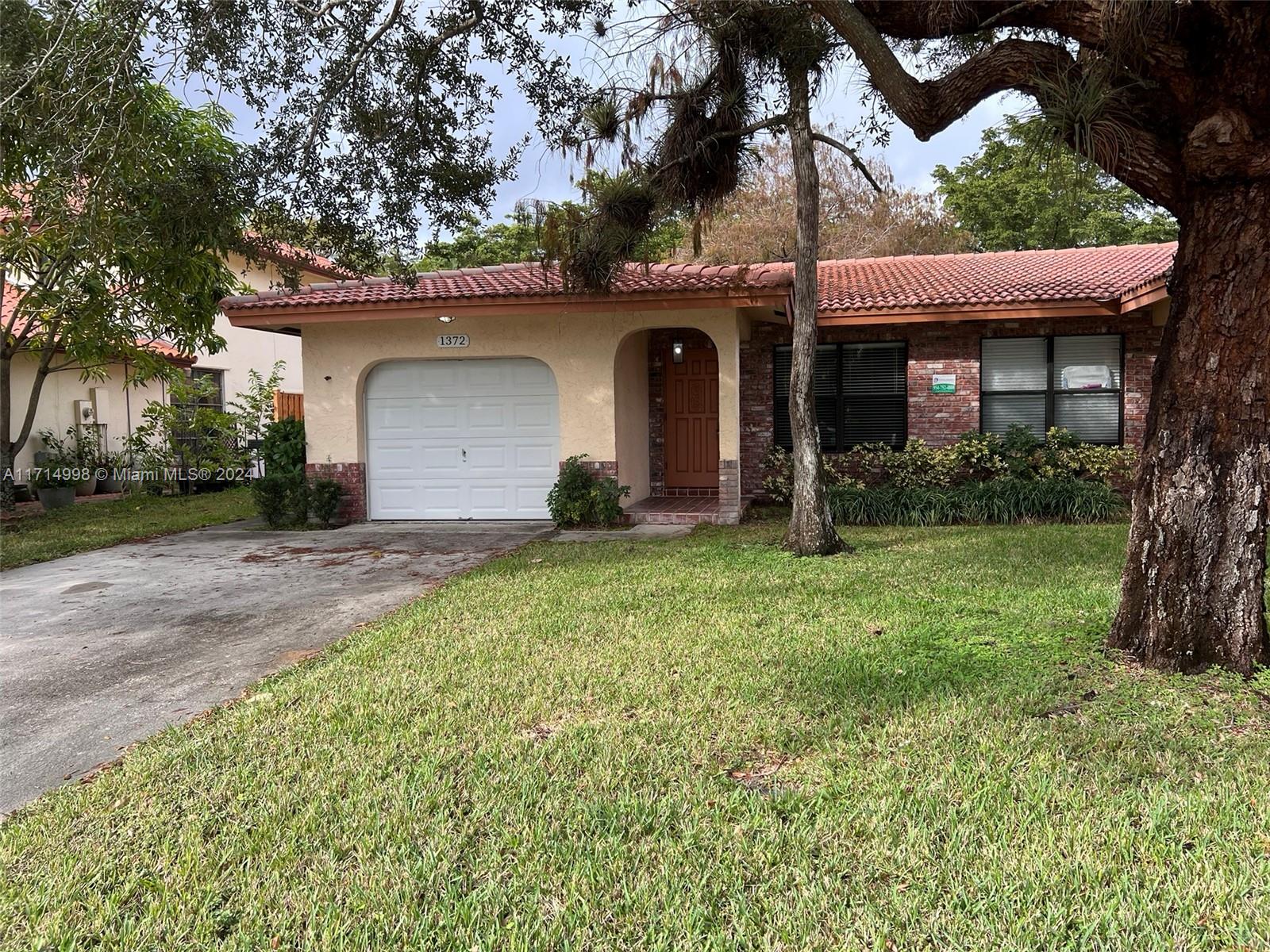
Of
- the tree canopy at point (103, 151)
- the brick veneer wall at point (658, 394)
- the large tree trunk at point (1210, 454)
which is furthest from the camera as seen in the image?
the brick veneer wall at point (658, 394)

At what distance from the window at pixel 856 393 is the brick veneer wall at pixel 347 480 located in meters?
6.32

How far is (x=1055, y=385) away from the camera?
12.2 m

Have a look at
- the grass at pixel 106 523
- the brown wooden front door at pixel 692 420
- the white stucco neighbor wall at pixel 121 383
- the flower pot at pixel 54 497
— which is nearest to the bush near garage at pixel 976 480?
the brown wooden front door at pixel 692 420

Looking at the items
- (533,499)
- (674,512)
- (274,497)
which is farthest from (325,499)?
(674,512)

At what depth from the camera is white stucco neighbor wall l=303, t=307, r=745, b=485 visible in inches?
434

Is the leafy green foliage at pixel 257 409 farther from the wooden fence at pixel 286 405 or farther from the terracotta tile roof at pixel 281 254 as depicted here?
the terracotta tile roof at pixel 281 254

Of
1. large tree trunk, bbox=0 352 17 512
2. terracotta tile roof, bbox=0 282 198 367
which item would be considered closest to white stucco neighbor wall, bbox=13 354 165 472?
terracotta tile roof, bbox=0 282 198 367

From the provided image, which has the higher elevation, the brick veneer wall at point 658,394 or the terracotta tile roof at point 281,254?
the terracotta tile roof at point 281,254

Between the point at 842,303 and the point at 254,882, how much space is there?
1057 cm

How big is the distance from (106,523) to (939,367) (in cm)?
1267

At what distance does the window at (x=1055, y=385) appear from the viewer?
1209 centimetres

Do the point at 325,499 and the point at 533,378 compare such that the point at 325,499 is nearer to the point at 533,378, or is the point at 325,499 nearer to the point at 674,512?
the point at 533,378

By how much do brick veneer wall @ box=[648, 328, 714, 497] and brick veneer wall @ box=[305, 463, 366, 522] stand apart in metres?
4.43

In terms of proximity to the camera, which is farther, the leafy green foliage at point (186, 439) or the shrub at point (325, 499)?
the leafy green foliage at point (186, 439)
